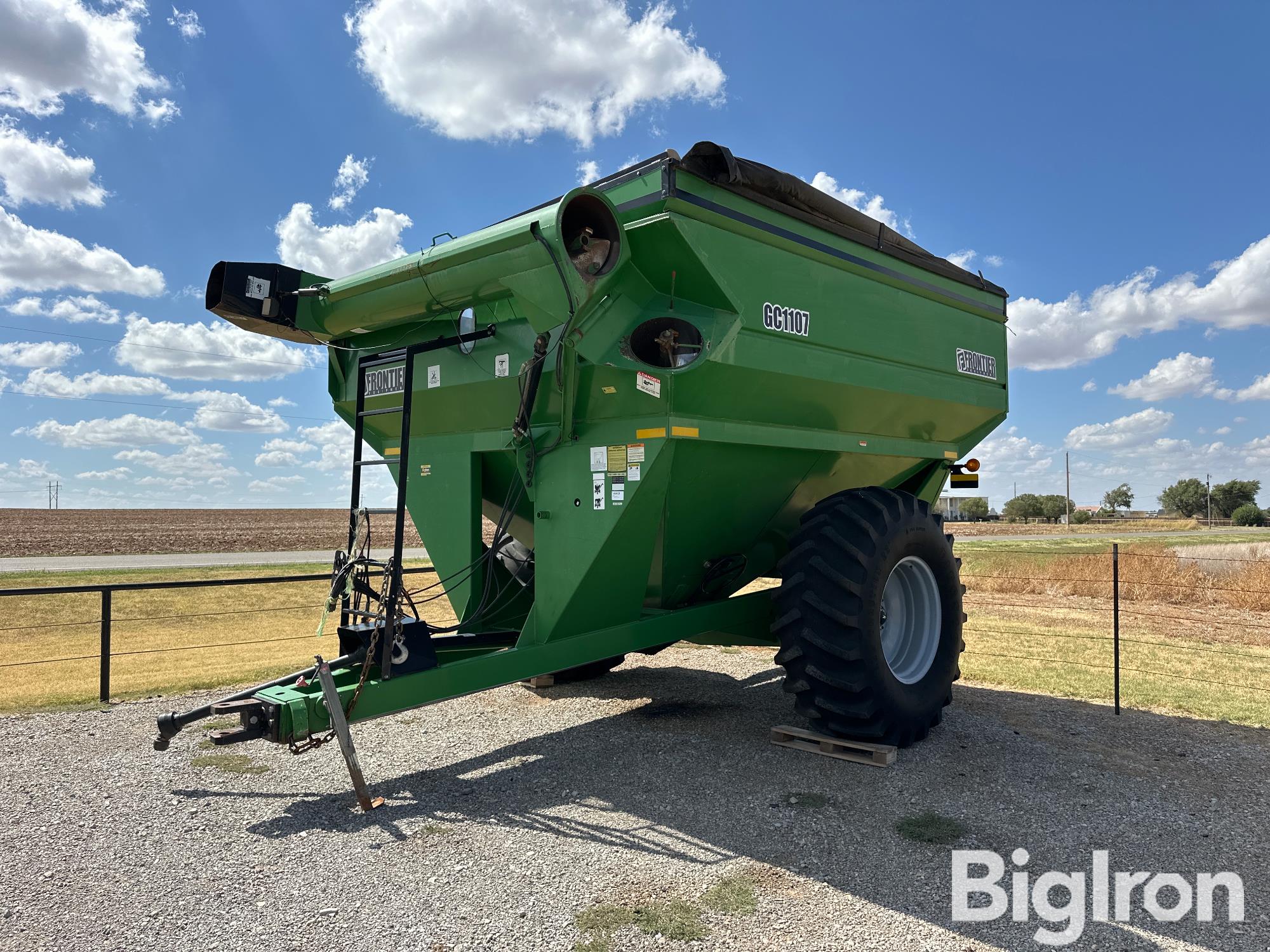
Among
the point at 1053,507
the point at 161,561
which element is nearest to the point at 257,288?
the point at 161,561

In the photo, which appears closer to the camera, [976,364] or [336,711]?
[336,711]

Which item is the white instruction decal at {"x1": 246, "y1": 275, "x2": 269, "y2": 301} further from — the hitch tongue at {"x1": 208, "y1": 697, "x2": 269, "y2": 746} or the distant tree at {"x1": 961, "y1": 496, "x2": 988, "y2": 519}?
the distant tree at {"x1": 961, "y1": 496, "x2": 988, "y2": 519}

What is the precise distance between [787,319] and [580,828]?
3185 millimetres

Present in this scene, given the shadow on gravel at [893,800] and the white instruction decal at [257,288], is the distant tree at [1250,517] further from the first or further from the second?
the white instruction decal at [257,288]

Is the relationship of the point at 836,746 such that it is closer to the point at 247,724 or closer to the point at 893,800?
the point at 893,800

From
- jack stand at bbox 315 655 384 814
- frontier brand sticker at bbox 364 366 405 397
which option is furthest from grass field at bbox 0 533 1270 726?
jack stand at bbox 315 655 384 814

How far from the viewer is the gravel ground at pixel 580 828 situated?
3.30 metres

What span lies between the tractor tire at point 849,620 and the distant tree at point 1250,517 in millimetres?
77923

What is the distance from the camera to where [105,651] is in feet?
23.9

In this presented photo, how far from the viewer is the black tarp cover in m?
4.90

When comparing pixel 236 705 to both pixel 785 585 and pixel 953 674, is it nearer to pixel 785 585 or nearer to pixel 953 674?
pixel 785 585

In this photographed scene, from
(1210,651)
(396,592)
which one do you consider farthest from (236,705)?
(1210,651)

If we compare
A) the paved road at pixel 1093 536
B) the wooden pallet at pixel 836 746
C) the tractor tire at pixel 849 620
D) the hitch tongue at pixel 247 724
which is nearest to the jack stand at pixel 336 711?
the hitch tongue at pixel 247 724

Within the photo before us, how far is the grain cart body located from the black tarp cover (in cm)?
2
